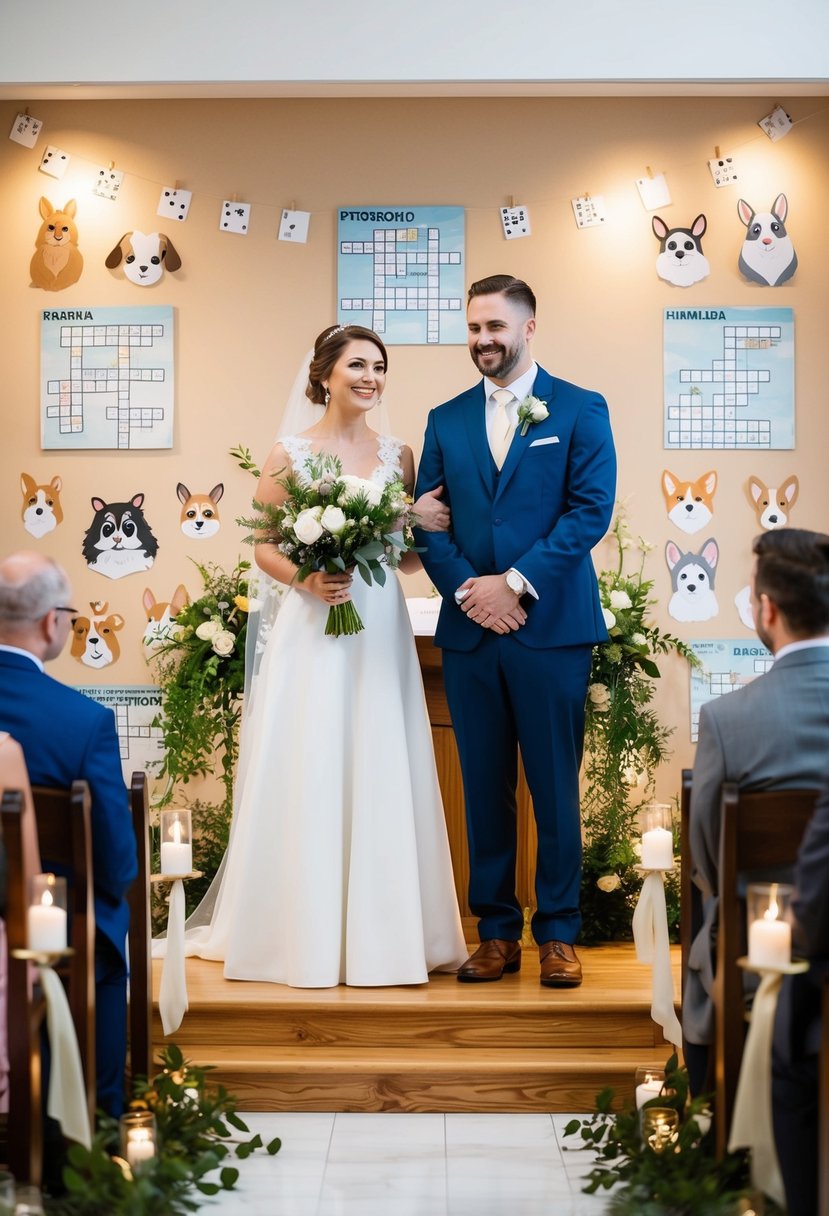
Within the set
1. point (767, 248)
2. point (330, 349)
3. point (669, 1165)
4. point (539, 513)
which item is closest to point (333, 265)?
point (330, 349)

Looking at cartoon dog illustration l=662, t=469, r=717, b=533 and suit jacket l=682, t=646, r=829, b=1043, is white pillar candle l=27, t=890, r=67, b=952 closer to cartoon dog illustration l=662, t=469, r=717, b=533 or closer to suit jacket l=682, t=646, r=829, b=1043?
suit jacket l=682, t=646, r=829, b=1043

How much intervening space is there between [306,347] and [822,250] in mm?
2304

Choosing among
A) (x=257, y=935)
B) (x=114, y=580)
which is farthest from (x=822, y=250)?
(x=257, y=935)

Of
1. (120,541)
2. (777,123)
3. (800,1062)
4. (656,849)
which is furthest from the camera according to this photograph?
(120,541)

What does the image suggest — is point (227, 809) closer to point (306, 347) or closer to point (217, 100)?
point (306, 347)

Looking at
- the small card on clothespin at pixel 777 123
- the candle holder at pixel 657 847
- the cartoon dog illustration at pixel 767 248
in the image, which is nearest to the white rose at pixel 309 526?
the candle holder at pixel 657 847

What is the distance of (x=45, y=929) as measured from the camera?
2.37 metres

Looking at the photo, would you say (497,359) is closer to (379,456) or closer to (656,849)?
(379,456)

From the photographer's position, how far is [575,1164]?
10.4 feet

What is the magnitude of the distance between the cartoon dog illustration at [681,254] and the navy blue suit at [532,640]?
2.04 m

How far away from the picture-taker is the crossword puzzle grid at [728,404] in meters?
5.68

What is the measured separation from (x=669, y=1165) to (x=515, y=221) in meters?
4.09

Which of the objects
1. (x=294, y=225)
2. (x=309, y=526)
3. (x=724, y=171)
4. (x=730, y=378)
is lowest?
(x=309, y=526)

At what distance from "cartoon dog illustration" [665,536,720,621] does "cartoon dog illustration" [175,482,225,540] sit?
Answer: 6.53ft
